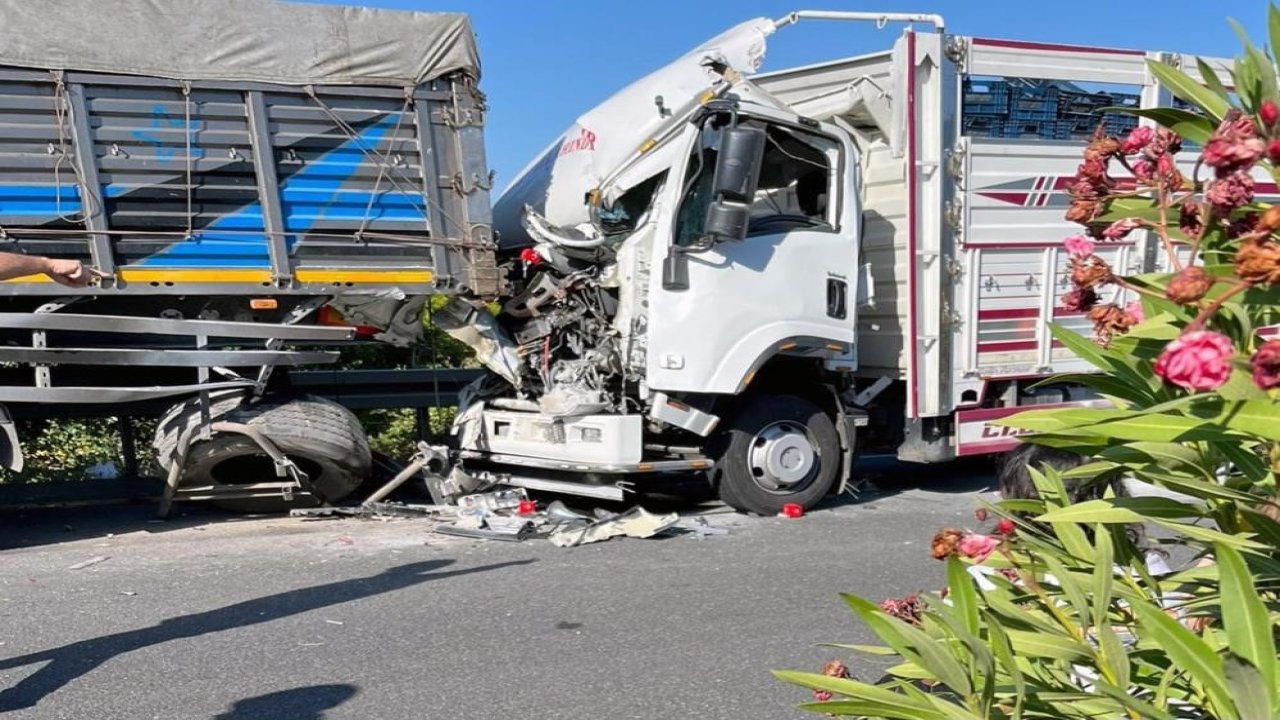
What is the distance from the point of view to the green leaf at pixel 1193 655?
3.94ft

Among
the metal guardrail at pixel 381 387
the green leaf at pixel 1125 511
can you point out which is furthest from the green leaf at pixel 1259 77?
the metal guardrail at pixel 381 387

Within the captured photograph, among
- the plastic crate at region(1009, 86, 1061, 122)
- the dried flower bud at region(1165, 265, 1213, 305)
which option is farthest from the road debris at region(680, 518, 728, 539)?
the dried flower bud at region(1165, 265, 1213, 305)

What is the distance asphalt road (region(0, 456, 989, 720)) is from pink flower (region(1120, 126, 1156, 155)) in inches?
82.3

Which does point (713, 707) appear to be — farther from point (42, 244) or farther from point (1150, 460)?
point (42, 244)

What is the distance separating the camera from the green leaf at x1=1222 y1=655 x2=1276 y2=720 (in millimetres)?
1160

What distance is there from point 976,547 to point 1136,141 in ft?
2.21

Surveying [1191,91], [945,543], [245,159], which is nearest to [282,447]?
[245,159]

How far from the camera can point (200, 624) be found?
14.8 ft

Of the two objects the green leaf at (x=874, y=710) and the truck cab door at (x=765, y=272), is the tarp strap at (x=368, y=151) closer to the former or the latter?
A: the truck cab door at (x=765, y=272)

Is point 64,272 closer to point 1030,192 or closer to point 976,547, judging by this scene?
point 976,547

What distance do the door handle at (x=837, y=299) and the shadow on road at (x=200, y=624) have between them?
2.58 metres

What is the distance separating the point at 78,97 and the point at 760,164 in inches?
147

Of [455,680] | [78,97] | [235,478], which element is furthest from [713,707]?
[78,97]

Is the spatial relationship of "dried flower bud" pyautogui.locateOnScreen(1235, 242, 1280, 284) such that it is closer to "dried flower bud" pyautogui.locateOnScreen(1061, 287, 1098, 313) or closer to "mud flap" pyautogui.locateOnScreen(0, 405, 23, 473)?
"dried flower bud" pyautogui.locateOnScreen(1061, 287, 1098, 313)
